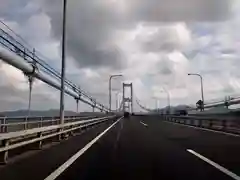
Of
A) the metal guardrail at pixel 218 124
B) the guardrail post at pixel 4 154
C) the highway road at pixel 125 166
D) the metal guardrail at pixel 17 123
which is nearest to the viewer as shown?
the highway road at pixel 125 166

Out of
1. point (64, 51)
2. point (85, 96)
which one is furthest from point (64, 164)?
point (85, 96)

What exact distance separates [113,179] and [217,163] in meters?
4.24

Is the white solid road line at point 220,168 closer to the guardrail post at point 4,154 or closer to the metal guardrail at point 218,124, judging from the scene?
the guardrail post at point 4,154

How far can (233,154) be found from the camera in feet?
50.4

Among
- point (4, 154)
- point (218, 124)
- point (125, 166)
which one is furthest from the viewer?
point (218, 124)

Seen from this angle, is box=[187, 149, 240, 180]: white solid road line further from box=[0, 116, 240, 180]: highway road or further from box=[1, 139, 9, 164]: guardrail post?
box=[1, 139, 9, 164]: guardrail post

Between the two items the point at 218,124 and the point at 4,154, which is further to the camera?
the point at 218,124

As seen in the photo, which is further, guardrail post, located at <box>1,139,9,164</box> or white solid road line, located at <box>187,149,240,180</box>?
guardrail post, located at <box>1,139,9,164</box>

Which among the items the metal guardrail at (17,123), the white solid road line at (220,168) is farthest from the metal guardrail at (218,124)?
the white solid road line at (220,168)

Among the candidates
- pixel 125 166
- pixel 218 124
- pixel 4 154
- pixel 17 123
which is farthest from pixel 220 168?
pixel 218 124

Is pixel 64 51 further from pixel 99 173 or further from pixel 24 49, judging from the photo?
pixel 99 173

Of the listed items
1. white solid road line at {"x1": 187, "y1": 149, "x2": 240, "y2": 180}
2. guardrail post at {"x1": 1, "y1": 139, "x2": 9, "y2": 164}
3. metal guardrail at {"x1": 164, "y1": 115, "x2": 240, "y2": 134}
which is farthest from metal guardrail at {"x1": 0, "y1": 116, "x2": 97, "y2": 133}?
metal guardrail at {"x1": 164, "y1": 115, "x2": 240, "y2": 134}

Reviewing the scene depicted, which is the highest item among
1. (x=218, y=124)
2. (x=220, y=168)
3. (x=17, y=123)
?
(x=218, y=124)

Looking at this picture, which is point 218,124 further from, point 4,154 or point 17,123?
point 4,154
